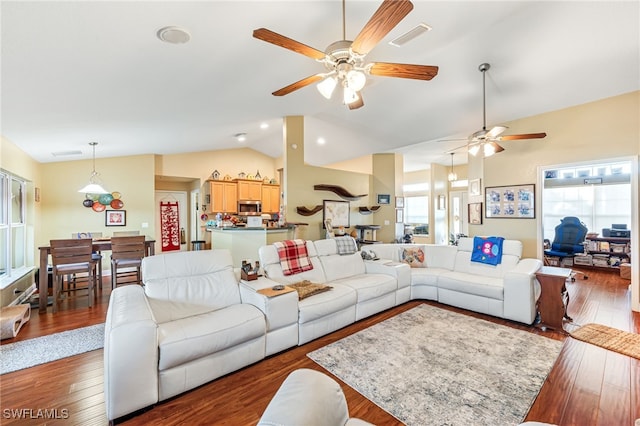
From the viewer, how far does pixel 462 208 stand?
355 inches

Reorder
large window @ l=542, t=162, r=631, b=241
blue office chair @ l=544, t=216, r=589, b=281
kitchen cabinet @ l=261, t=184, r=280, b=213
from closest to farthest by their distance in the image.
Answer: blue office chair @ l=544, t=216, r=589, b=281 < large window @ l=542, t=162, r=631, b=241 < kitchen cabinet @ l=261, t=184, r=280, b=213

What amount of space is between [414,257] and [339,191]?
6.85 ft

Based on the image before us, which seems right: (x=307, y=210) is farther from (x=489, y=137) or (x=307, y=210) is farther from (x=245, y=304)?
(x=489, y=137)

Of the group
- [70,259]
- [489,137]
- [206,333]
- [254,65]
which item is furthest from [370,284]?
[70,259]

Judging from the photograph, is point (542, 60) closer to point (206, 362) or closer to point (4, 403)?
point (206, 362)

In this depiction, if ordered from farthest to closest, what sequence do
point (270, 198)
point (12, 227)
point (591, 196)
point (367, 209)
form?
1. point (270, 198)
2. point (591, 196)
3. point (367, 209)
4. point (12, 227)

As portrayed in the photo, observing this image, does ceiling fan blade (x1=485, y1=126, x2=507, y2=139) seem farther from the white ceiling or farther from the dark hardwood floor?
the dark hardwood floor

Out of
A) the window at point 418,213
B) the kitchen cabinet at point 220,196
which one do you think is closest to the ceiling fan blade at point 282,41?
the kitchen cabinet at point 220,196

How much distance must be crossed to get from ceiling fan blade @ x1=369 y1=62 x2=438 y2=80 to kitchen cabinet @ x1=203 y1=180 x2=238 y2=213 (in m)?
5.85

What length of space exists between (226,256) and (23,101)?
2.49 m

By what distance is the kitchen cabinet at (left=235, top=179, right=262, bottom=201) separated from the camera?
7.47 meters

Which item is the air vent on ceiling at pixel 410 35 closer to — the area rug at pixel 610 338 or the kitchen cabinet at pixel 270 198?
the area rug at pixel 610 338

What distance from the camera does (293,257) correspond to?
363 cm

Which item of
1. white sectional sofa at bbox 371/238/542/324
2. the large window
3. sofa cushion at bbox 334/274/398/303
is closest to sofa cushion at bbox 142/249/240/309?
sofa cushion at bbox 334/274/398/303
